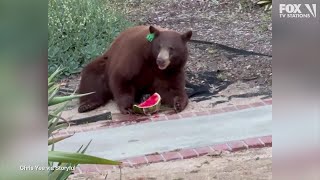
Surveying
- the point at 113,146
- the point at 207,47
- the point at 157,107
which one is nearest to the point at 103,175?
the point at 113,146

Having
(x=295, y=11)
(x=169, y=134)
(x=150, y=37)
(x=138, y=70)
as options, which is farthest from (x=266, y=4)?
(x=169, y=134)

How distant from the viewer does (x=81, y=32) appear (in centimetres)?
511

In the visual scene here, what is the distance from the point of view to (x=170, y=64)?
508 cm

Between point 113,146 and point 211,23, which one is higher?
point 211,23

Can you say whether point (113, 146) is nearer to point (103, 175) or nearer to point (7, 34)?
point (103, 175)

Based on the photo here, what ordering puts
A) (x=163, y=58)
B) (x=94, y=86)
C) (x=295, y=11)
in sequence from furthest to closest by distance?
1. (x=94, y=86)
2. (x=163, y=58)
3. (x=295, y=11)

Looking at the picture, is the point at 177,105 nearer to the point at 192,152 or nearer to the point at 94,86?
the point at 192,152

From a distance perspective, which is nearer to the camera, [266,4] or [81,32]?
[266,4]

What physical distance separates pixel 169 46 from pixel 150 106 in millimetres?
430

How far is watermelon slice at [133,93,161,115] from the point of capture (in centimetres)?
510

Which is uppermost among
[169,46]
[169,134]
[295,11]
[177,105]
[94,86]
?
[295,11]

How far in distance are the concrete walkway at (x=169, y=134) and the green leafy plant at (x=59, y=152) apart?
0.05 meters

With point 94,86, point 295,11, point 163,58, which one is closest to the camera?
point 295,11

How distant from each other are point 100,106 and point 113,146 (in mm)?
305
